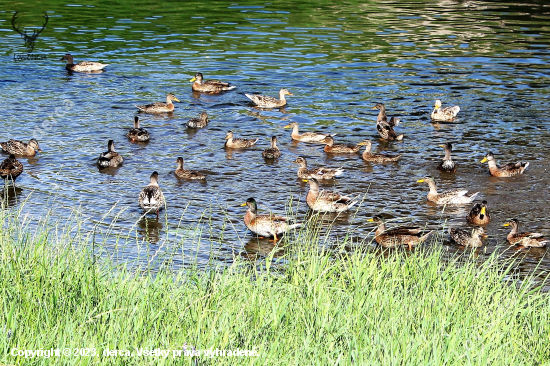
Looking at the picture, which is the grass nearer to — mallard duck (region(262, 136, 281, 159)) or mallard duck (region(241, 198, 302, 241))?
mallard duck (region(241, 198, 302, 241))

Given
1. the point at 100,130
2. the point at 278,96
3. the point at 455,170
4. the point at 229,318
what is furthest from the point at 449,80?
the point at 229,318

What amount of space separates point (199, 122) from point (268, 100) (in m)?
2.75

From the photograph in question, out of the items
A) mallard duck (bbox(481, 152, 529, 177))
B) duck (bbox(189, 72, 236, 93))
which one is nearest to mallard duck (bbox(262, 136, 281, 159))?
mallard duck (bbox(481, 152, 529, 177))

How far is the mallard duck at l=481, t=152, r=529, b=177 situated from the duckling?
9.48m

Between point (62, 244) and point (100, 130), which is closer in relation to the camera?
point (62, 244)

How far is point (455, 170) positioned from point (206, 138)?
236 inches

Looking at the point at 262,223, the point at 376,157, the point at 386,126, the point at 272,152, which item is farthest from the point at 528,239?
the point at 386,126

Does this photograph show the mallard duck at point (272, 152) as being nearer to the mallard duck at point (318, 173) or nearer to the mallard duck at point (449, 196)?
the mallard duck at point (318, 173)

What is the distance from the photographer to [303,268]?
801 cm

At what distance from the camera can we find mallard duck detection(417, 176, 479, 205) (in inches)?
529

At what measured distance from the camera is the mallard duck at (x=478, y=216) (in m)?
12.4

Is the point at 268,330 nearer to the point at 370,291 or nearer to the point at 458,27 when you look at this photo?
the point at 370,291

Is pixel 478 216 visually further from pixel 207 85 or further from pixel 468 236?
pixel 207 85

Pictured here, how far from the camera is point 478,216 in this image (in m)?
12.5
